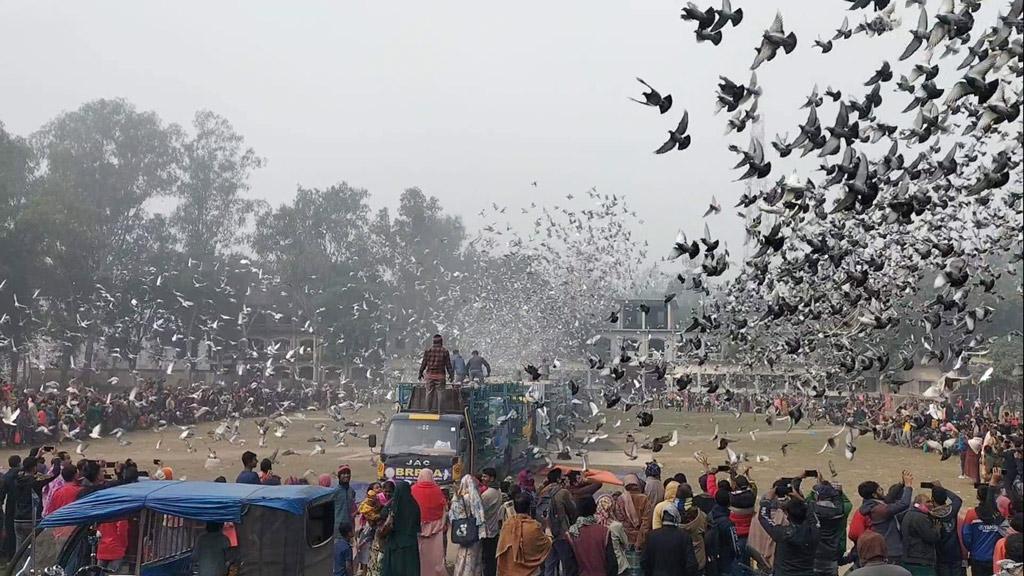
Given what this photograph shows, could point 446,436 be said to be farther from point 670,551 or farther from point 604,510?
point 670,551

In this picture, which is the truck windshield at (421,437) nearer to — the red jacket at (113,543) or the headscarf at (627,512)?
the headscarf at (627,512)

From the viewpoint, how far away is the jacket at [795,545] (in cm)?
872

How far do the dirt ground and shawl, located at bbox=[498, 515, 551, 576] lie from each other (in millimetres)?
12496

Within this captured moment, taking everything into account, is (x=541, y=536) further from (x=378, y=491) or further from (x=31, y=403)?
(x=31, y=403)

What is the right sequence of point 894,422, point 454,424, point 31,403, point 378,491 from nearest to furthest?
point 378,491 < point 454,424 < point 31,403 < point 894,422

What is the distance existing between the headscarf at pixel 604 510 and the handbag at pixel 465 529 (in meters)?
1.51

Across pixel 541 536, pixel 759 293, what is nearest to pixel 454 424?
pixel 759 293

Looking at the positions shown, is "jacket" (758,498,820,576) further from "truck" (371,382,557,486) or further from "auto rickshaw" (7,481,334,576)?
"truck" (371,382,557,486)

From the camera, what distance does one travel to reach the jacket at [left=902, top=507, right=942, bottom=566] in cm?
943

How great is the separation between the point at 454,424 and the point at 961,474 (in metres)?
15.4

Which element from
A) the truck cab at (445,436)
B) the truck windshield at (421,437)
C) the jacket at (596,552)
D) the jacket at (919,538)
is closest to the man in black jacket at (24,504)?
the truck cab at (445,436)

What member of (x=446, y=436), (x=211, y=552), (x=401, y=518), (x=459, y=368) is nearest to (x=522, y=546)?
(x=401, y=518)

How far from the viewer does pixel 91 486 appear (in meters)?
11.0

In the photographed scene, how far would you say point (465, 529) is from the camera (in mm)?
10469
